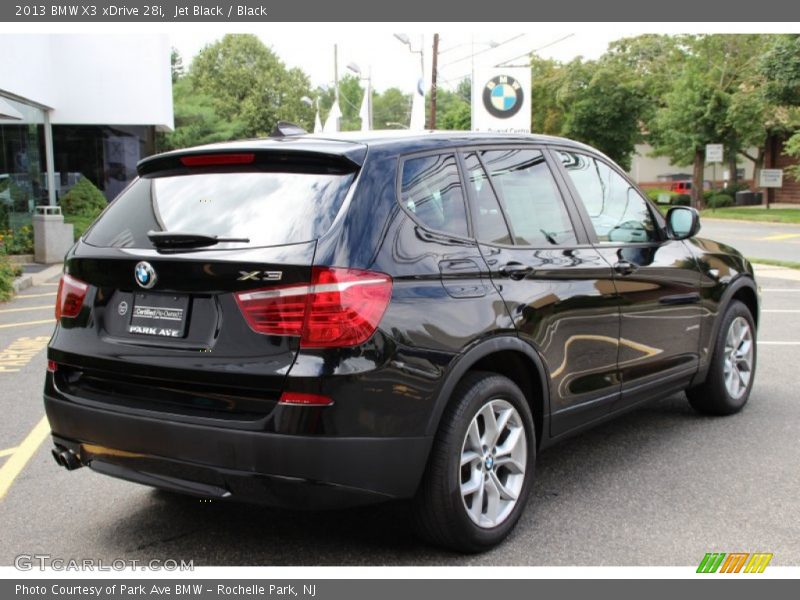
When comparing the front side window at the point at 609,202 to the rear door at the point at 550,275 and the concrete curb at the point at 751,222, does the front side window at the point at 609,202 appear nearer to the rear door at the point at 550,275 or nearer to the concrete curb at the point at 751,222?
the rear door at the point at 550,275

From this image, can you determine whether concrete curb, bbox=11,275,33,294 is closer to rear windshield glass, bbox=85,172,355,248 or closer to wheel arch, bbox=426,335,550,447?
rear windshield glass, bbox=85,172,355,248

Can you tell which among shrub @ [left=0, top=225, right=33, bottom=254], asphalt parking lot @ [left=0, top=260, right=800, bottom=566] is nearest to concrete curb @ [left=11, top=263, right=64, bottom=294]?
shrub @ [left=0, top=225, right=33, bottom=254]

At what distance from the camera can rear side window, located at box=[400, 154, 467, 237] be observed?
12.5 feet

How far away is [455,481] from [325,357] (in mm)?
832

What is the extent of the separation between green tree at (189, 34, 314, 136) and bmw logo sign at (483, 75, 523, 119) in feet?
183

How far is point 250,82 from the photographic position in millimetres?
79750

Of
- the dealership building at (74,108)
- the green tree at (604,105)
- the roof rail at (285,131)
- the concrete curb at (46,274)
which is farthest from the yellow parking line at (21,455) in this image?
the green tree at (604,105)

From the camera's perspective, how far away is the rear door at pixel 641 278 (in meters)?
4.93

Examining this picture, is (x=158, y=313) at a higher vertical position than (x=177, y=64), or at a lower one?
lower

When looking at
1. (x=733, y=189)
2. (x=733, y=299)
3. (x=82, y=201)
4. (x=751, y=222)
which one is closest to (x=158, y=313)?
(x=733, y=299)

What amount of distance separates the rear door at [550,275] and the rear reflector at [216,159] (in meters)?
1.04

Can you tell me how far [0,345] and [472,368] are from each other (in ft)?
22.9

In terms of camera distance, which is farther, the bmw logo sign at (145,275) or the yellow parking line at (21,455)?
the yellow parking line at (21,455)

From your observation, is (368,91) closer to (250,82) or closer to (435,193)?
(435,193)
